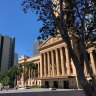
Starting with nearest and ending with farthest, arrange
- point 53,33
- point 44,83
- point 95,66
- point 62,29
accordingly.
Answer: point 62,29 < point 53,33 < point 95,66 < point 44,83

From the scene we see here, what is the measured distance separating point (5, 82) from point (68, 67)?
40735 millimetres

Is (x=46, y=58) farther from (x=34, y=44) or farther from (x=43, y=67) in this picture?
(x=34, y=44)

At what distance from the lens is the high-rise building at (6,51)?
123 meters

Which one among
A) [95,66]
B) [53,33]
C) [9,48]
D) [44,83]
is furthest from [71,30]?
[9,48]

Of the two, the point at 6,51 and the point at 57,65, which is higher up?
the point at 6,51

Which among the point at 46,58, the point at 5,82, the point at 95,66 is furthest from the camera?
the point at 5,82

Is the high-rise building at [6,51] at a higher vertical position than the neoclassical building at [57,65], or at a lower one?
higher

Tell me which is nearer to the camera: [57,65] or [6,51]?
[57,65]

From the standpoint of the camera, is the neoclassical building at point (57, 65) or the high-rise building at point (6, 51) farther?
the high-rise building at point (6, 51)

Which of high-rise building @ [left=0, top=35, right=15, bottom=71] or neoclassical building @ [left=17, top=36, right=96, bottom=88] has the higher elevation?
high-rise building @ [left=0, top=35, right=15, bottom=71]

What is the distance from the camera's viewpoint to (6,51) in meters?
125

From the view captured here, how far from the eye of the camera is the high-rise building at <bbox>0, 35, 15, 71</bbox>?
122944 mm

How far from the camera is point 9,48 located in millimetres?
127812

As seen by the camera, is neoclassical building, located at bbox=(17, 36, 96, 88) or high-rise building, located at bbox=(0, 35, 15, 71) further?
high-rise building, located at bbox=(0, 35, 15, 71)
